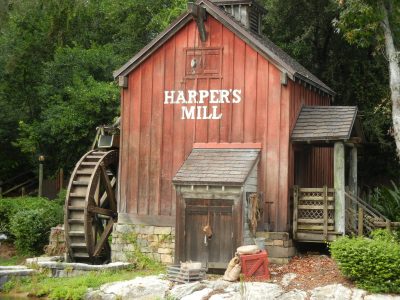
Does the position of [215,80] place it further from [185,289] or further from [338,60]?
[338,60]

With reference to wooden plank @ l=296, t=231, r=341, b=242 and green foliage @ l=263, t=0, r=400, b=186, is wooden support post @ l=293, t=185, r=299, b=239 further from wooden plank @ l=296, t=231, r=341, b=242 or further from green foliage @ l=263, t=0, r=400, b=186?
green foliage @ l=263, t=0, r=400, b=186

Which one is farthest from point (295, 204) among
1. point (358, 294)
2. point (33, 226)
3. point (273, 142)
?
point (33, 226)

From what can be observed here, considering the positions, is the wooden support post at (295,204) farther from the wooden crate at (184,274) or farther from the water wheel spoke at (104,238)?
the water wheel spoke at (104,238)

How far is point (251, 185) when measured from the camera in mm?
15617

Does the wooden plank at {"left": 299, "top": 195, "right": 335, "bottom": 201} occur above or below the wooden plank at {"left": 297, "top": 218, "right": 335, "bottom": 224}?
above

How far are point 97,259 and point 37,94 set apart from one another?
1155cm

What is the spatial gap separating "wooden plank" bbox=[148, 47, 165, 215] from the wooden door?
6.58 ft

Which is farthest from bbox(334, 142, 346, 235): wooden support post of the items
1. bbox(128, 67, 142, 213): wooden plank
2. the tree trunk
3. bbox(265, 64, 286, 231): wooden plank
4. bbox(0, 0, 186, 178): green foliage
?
bbox(0, 0, 186, 178): green foliage

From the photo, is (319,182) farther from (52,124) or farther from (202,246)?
(52,124)

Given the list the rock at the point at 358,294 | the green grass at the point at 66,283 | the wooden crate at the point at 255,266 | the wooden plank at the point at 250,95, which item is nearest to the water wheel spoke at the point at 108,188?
the green grass at the point at 66,283

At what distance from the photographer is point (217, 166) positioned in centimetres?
1577

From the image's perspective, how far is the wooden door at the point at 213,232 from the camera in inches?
592

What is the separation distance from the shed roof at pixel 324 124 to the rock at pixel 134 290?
4.80 meters

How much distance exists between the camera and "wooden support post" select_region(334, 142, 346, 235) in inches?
613
